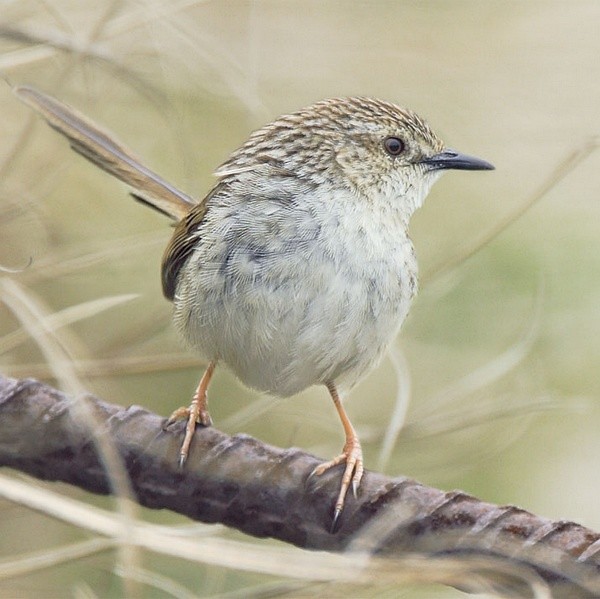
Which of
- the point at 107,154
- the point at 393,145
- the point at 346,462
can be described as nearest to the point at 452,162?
the point at 393,145

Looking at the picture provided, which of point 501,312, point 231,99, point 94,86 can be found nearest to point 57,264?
point 94,86

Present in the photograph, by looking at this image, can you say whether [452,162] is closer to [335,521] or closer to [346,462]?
[346,462]

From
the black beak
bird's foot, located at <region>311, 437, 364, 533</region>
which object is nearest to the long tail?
the black beak

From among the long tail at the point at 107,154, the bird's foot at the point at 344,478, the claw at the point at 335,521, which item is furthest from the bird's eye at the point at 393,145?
the claw at the point at 335,521

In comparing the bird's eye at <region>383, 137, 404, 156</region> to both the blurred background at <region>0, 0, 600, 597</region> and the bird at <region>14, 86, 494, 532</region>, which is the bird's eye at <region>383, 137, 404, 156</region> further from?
the blurred background at <region>0, 0, 600, 597</region>

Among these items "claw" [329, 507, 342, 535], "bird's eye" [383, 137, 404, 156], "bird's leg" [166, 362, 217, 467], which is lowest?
"claw" [329, 507, 342, 535]

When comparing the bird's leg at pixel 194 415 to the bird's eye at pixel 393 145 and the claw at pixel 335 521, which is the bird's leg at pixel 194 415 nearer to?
the claw at pixel 335 521
